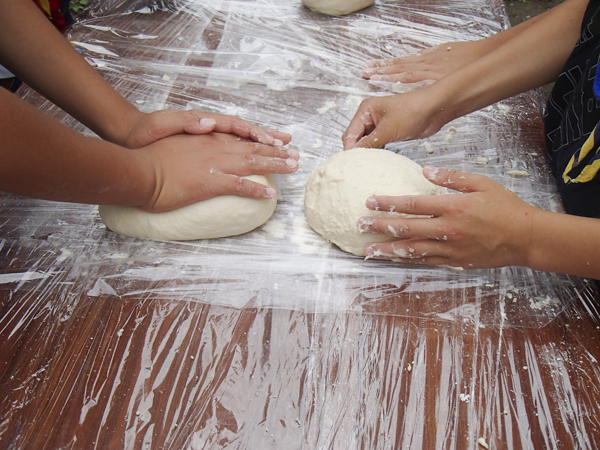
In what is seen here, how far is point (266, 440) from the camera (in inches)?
32.6

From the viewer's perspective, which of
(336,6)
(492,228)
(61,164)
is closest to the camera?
(61,164)

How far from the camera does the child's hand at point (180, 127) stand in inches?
43.0

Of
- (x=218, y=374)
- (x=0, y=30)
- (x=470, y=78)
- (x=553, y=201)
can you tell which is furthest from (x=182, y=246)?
(x=553, y=201)

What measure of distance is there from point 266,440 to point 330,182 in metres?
0.62

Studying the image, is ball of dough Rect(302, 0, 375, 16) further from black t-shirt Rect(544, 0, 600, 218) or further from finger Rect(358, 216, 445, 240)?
finger Rect(358, 216, 445, 240)

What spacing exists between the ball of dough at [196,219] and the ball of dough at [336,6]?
988 mm

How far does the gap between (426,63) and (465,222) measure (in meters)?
0.82

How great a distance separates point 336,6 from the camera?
1.69m

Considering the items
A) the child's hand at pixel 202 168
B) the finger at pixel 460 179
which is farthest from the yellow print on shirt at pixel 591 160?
the child's hand at pixel 202 168

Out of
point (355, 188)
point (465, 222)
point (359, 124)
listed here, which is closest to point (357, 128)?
point (359, 124)

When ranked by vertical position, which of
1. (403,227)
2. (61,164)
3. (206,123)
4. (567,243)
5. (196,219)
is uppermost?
(61,164)

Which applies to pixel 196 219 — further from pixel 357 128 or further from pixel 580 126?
pixel 580 126

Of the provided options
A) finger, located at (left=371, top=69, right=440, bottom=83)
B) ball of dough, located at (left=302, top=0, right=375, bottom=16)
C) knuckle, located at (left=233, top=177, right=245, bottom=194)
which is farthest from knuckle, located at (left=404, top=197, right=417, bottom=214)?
ball of dough, located at (left=302, top=0, right=375, bottom=16)

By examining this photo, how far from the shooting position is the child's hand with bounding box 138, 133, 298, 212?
103cm
